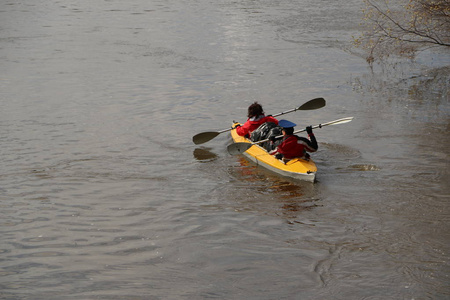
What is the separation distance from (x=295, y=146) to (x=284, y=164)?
14.9 inches

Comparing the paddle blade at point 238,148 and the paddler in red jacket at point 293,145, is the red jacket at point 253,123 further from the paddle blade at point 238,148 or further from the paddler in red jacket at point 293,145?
the paddler in red jacket at point 293,145

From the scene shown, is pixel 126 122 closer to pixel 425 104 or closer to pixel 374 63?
pixel 425 104

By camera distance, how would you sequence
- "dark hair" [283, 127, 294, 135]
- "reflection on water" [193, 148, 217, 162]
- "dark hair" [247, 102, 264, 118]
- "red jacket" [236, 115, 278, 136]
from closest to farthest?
"dark hair" [283, 127, 294, 135] → "dark hair" [247, 102, 264, 118] → "red jacket" [236, 115, 278, 136] → "reflection on water" [193, 148, 217, 162]

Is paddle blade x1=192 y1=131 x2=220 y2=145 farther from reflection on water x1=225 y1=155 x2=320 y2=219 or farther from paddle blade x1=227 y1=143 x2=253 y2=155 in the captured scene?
reflection on water x1=225 y1=155 x2=320 y2=219

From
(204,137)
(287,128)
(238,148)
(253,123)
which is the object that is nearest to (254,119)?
(253,123)

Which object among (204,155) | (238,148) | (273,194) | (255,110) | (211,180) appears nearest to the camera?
(273,194)

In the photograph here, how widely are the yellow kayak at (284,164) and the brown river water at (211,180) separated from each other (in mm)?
192

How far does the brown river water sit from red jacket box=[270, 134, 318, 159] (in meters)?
0.55

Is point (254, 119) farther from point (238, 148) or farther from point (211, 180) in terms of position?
point (211, 180)

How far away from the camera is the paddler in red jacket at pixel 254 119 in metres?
11.5

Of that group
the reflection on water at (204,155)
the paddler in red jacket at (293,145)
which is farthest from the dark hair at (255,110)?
the paddler in red jacket at (293,145)

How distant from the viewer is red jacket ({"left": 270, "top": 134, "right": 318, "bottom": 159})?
1009cm

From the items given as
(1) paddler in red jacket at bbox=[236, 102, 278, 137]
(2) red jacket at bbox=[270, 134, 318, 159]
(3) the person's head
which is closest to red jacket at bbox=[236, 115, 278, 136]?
(1) paddler in red jacket at bbox=[236, 102, 278, 137]

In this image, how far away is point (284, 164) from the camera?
33.5ft
